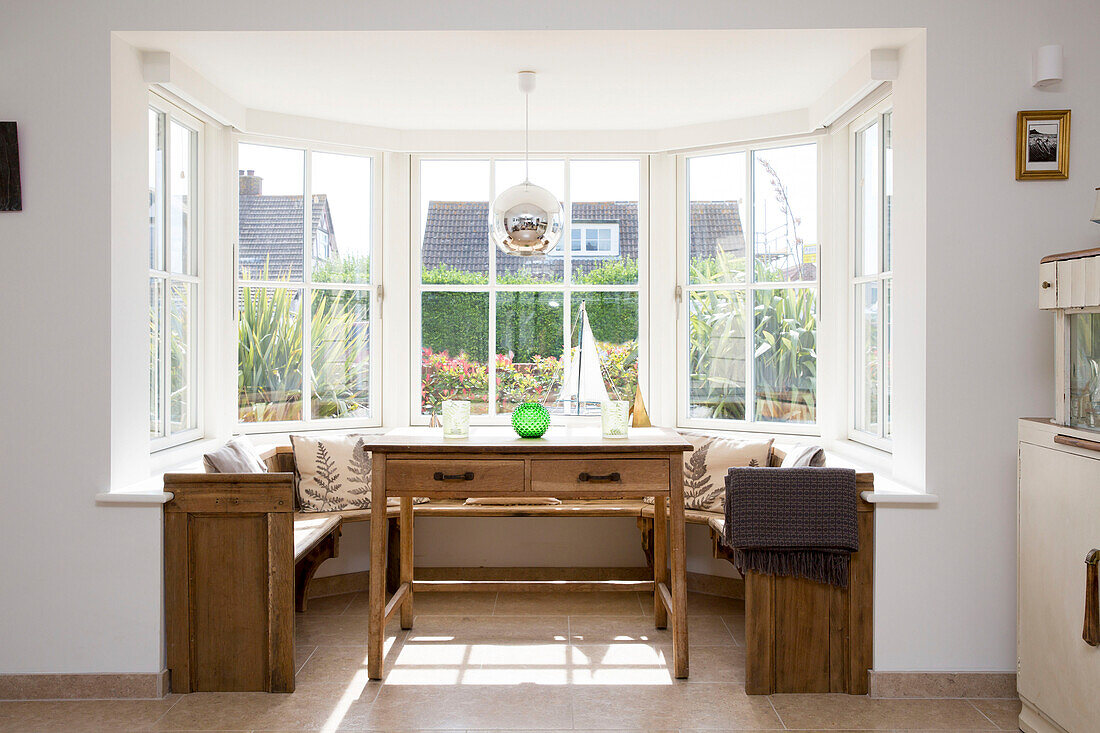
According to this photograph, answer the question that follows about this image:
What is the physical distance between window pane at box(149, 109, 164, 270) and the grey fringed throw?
8.45 feet

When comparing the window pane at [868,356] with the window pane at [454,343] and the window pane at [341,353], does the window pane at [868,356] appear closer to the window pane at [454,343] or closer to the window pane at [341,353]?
the window pane at [454,343]

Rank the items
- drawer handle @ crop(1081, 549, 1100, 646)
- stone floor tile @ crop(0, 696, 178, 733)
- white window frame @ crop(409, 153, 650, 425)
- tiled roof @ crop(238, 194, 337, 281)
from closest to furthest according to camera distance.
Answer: drawer handle @ crop(1081, 549, 1100, 646)
stone floor tile @ crop(0, 696, 178, 733)
tiled roof @ crop(238, 194, 337, 281)
white window frame @ crop(409, 153, 650, 425)

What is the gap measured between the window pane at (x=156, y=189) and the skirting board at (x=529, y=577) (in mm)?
1761

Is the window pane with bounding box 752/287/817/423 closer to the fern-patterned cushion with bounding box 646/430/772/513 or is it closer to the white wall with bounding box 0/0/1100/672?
the fern-patterned cushion with bounding box 646/430/772/513

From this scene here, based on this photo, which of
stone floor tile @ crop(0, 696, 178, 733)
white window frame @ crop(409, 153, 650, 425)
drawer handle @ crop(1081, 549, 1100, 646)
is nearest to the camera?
drawer handle @ crop(1081, 549, 1100, 646)

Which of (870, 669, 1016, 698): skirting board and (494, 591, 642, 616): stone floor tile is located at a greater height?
(870, 669, 1016, 698): skirting board

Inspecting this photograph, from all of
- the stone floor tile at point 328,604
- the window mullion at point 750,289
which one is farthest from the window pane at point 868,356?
the stone floor tile at point 328,604

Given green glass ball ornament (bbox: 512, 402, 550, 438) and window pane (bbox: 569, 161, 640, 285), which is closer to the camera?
green glass ball ornament (bbox: 512, 402, 550, 438)

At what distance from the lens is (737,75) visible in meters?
3.60

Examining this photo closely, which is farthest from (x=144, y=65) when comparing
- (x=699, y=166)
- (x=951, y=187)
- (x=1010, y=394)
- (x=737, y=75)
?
(x=1010, y=394)

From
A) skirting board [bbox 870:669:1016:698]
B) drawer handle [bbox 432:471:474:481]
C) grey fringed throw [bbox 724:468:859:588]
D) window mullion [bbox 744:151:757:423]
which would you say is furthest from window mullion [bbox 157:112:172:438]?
skirting board [bbox 870:669:1016:698]

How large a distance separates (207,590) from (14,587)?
690 millimetres

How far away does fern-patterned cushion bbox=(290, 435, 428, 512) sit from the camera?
4.00 m

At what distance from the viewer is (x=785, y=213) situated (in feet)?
14.2
